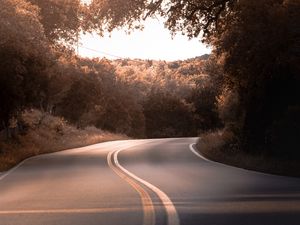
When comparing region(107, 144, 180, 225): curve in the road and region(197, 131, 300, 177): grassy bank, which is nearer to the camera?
region(107, 144, 180, 225): curve in the road

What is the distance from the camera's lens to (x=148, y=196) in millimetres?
14039

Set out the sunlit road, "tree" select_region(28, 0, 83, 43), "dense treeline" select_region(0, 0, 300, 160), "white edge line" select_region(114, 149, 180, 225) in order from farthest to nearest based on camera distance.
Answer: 1. "tree" select_region(28, 0, 83, 43)
2. "dense treeline" select_region(0, 0, 300, 160)
3. the sunlit road
4. "white edge line" select_region(114, 149, 180, 225)

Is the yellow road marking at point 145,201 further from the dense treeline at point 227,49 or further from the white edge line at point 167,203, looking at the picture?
the dense treeline at point 227,49

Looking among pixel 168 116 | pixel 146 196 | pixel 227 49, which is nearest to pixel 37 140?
pixel 227 49

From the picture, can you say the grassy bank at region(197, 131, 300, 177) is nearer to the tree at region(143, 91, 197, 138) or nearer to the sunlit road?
the sunlit road

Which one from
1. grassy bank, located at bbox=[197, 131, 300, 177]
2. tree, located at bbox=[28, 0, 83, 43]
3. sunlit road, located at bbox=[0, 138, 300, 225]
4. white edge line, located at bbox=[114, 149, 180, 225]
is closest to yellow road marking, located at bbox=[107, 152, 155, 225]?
sunlit road, located at bbox=[0, 138, 300, 225]

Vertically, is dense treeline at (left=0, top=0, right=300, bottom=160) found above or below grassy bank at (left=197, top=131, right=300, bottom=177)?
above

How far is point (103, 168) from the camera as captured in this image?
23.6 m

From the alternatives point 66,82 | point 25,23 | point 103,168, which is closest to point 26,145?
point 25,23

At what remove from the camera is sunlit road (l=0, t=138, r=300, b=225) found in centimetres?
1076

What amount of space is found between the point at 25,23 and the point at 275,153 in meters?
12.2

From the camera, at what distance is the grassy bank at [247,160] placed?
767 inches

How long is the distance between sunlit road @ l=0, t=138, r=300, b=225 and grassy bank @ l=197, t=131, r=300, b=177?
2.46ft

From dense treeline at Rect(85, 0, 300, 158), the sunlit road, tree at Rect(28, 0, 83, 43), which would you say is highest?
tree at Rect(28, 0, 83, 43)
